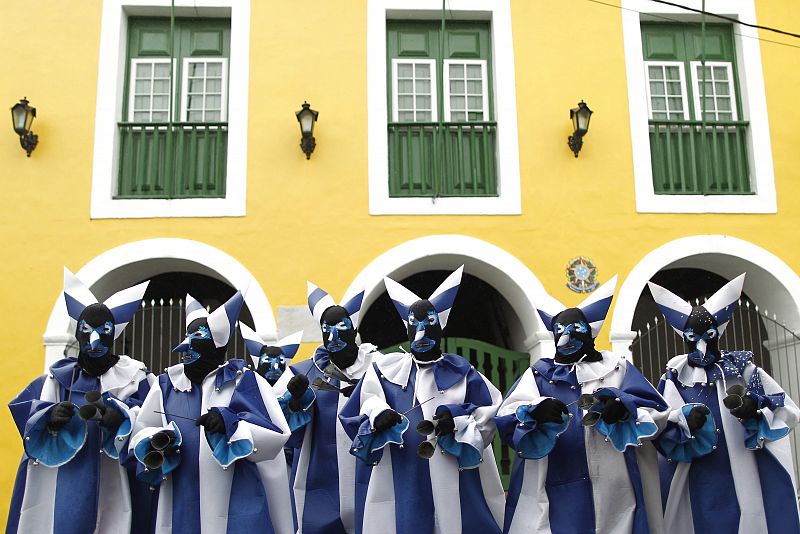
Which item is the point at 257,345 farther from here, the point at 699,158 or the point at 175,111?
the point at 699,158

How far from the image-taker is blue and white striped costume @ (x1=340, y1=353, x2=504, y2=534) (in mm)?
6109

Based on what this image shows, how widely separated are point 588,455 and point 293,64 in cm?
669

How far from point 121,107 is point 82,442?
623 centimetres

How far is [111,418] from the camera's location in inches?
231

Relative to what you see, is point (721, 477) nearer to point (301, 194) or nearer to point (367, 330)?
point (301, 194)

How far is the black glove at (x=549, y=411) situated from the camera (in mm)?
5922

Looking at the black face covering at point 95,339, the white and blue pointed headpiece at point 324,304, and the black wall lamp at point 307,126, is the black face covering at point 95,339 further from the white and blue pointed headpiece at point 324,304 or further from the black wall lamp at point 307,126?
the black wall lamp at point 307,126

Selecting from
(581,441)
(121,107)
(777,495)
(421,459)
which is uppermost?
(121,107)

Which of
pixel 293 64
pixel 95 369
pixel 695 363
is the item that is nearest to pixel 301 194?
pixel 293 64

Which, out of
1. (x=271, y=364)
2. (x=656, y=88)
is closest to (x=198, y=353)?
(x=271, y=364)

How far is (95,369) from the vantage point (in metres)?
6.34

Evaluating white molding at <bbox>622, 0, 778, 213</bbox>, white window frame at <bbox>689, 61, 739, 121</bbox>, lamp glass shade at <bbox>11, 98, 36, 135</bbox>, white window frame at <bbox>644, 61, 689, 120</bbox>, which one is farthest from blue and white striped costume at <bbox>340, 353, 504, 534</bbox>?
white window frame at <bbox>689, 61, 739, 121</bbox>

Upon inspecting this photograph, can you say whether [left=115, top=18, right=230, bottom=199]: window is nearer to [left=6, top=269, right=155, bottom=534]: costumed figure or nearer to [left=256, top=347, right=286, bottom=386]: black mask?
[left=256, top=347, right=286, bottom=386]: black mask

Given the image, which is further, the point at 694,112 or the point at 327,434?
the point at 694,112
